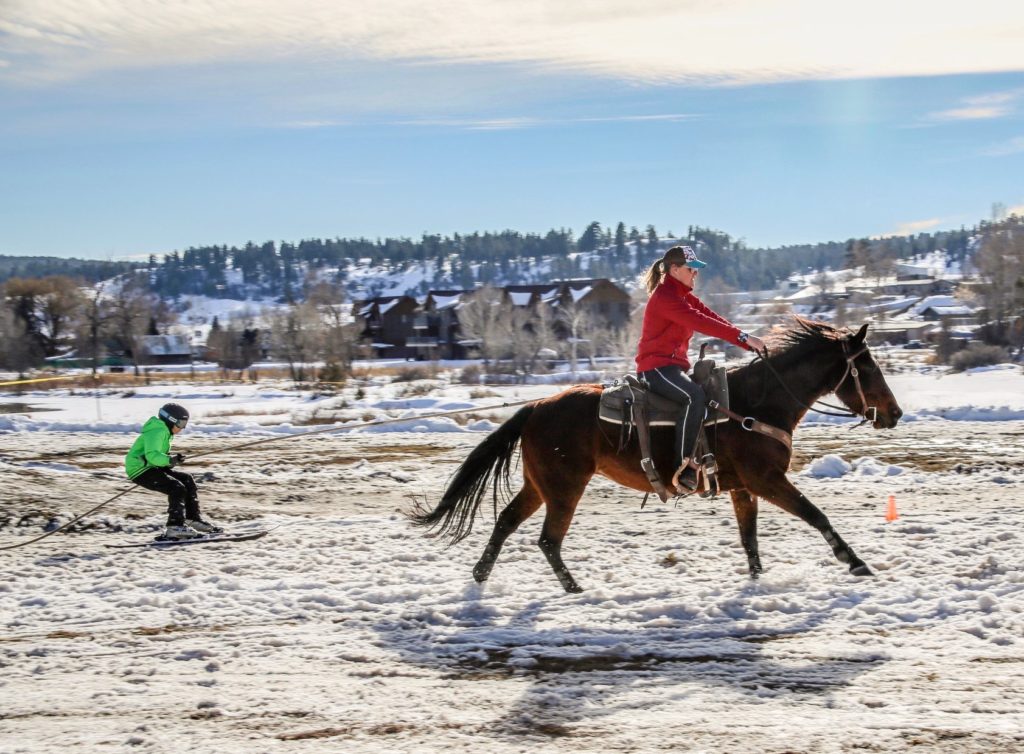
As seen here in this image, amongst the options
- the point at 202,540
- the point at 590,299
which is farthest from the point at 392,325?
the point at 202,540

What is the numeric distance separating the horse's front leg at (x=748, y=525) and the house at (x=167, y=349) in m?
98.5

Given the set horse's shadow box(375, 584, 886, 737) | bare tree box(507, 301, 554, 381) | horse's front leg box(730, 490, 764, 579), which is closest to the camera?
horse's shadow box(375, 584, 886, 737)

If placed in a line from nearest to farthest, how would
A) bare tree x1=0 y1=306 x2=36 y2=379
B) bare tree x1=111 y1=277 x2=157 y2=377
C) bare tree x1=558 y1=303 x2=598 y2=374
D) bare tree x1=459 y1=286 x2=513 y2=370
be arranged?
bare tree x1=459 y1=286 x2=513 y2=370
bare tree x1=0 y1=306 x2=36 y2=379
bare tree x1=558 y1=303 x2=598 y2=374
bare tree x1=111 y1=277 x2=157 y2=377

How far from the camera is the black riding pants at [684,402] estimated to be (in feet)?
25.3

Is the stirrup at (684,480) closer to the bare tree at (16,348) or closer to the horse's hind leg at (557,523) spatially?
the horse's hind leg at (557,523)

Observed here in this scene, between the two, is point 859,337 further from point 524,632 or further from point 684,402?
point 524,632

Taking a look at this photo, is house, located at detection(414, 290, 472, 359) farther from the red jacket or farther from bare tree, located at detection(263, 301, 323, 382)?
the red jacket

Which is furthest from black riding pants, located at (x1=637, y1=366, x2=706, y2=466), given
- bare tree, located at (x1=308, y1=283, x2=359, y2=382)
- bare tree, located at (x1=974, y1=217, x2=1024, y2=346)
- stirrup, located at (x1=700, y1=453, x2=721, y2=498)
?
bare tree, located at (x1=974, y1=217, x2=1024, y2=346)

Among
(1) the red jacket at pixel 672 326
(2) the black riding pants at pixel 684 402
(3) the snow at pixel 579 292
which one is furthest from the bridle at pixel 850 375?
(3) the snow at pixel 579 292

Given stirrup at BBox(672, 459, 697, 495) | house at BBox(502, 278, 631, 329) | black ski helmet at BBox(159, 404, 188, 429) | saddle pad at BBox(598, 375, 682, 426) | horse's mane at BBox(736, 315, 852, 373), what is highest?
house at BBox(502, 278, 631, 329)

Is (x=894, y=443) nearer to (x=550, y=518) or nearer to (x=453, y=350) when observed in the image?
(x=550, y=518)

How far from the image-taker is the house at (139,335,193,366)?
340ft

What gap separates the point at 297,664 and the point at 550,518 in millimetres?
2533

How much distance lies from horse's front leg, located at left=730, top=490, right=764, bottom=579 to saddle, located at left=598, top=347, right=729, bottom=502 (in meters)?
0.47
